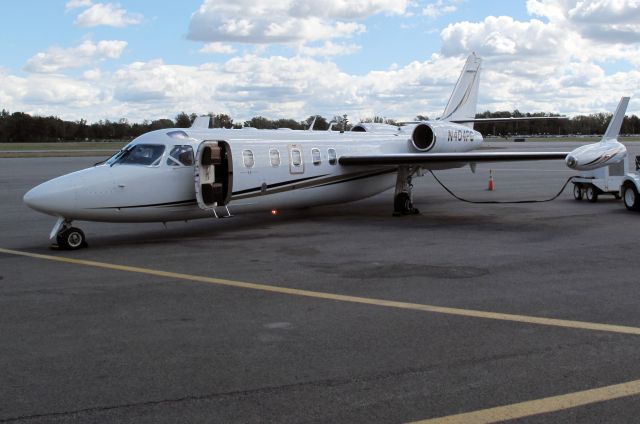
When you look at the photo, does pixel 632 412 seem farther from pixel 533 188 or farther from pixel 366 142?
pixel 533 188

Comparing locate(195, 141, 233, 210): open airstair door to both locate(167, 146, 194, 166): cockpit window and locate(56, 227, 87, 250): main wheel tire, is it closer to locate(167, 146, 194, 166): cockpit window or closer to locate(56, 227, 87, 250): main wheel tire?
locate(167, 146, 194, 166): cockpit window

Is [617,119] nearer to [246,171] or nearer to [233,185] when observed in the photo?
[246,171]

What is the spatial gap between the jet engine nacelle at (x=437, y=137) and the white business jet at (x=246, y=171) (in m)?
0.03

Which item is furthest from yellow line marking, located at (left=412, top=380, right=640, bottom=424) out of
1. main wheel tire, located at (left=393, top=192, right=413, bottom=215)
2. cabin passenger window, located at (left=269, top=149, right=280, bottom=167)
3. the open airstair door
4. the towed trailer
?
the towed trailer

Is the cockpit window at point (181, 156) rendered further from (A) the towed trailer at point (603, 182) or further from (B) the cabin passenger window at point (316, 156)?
(A) the towed trailer at point (603, 182)

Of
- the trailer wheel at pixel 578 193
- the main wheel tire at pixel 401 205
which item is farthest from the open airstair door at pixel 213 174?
the trailer wheel at pixel 578 193

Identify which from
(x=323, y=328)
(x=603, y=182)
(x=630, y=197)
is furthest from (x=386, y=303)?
(x=603, y=182)

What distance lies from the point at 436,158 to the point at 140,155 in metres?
7.77

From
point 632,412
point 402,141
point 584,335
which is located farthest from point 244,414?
point 402,141

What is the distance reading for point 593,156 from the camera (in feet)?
50.0

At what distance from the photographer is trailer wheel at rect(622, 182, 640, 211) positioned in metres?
17.9

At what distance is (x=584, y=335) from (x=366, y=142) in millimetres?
13085

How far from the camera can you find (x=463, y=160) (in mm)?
17266

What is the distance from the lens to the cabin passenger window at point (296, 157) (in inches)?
650
